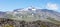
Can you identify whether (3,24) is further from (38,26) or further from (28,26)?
(38,26)

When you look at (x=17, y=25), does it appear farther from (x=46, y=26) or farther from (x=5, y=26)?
(x=46, y=26)

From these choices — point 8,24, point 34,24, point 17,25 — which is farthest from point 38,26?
point 8,24

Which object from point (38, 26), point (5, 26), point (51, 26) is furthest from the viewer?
point (51, 26)

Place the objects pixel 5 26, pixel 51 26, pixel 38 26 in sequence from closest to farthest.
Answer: pixel 5 26
pixel 38 26
pixel 51 26

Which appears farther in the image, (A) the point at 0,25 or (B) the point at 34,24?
(B) the point at 34,24

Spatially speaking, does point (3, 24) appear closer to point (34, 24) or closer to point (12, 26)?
point (12, 26)

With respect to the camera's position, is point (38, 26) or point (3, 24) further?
point (38, 26)

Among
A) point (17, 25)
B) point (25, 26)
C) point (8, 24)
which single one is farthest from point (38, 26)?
point (8, 24)

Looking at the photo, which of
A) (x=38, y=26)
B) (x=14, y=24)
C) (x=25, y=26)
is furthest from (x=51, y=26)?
(x=14, y=24)
